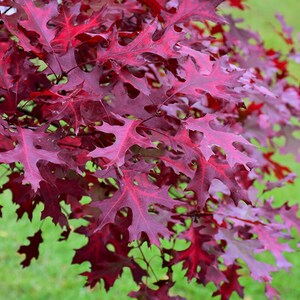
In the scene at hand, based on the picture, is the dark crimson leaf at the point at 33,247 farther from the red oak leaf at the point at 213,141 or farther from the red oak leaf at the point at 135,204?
the red oak leaf at the point at 213,141

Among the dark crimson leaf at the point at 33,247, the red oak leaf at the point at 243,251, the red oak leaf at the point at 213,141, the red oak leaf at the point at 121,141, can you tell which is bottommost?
the dark crimson leaf at the point at 33,247

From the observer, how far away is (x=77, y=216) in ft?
5.93

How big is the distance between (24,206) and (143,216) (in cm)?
63

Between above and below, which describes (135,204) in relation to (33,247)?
above

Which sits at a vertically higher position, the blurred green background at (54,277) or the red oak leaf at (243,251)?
the red oak leaf at (243,251)

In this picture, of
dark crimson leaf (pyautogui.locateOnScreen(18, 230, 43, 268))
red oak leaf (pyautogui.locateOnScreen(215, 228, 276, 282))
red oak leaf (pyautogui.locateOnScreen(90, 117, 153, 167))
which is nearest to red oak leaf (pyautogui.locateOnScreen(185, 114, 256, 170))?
red oak leaf (pyautogui.locateOnScreen(90, 117, 153, 167))

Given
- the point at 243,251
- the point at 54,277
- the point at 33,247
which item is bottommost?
the point at 54,277

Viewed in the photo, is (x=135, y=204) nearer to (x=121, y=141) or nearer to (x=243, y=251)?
(x=121, y=141)

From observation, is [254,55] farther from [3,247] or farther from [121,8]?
[3,247]

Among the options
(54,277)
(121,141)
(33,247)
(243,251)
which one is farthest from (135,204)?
(54,277)

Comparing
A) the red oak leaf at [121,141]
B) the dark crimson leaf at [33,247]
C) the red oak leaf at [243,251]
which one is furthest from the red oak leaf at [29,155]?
the dark crimson leaf at [33,247]

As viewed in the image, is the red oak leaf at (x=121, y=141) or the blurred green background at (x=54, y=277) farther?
the blurred green background at (x=54, y=277)

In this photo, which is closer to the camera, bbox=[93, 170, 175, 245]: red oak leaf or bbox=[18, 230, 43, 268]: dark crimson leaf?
bbox=[93, 170, 175, 245]: red oak leaf

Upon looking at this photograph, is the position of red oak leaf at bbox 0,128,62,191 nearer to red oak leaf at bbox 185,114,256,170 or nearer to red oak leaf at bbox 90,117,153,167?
red oak leaf at bbox 90,117,153,167
